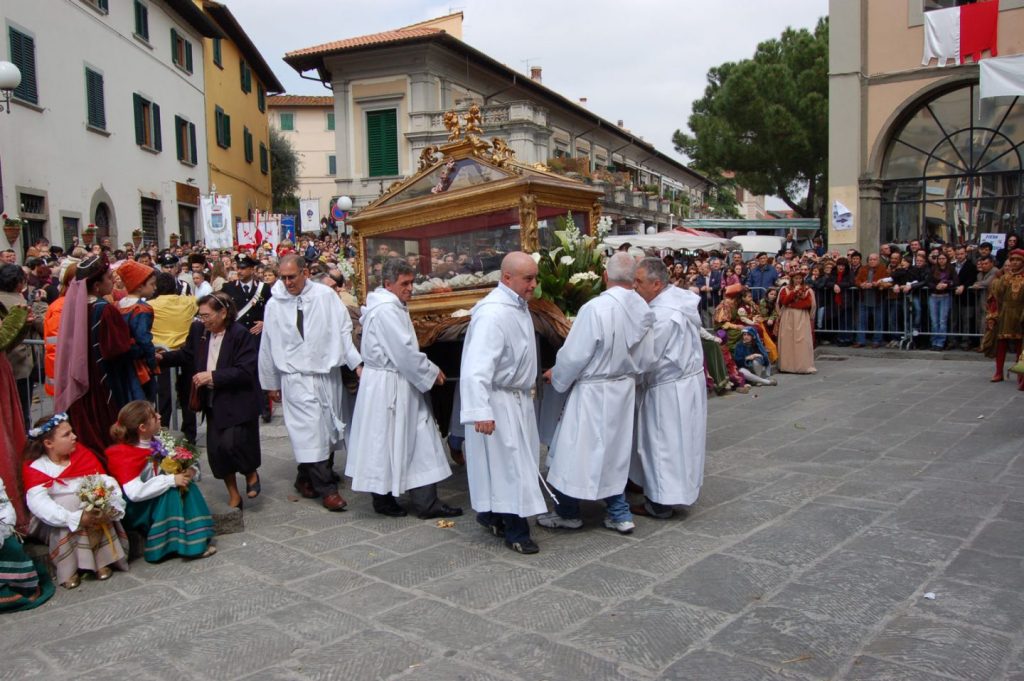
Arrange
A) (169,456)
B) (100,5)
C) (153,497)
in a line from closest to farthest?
(153,497), (169,456), (100,5)

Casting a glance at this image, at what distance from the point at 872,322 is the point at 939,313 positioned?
104 centimetres

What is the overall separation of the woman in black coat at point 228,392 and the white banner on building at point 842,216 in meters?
13.9

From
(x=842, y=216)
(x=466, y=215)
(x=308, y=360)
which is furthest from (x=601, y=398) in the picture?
(x=842, y=216)

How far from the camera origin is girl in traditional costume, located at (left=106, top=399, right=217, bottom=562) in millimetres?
4855

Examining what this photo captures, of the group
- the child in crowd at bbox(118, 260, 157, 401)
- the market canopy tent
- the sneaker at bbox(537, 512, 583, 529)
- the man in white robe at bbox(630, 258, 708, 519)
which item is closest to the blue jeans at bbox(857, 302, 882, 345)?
the market canopy tent

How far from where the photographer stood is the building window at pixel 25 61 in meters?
15.1

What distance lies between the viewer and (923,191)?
16.6 meters

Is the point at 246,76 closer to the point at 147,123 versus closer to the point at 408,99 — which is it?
the point at 408,99

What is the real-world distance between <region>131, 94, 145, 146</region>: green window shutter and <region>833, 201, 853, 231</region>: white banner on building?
16.3 m

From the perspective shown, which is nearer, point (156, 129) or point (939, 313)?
point (939, 313)

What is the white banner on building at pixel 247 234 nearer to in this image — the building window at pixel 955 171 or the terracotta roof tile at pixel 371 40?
the terracotta roof tile at pixel 371 40

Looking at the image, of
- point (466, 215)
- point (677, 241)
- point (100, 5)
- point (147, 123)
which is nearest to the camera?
point (466, 215)

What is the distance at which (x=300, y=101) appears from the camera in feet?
174

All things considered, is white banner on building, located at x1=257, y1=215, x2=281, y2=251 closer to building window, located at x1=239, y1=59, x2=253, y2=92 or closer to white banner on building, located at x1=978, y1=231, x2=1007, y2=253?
white banner on building, located at x1=978, y1=231, x2=1007, y2=253
